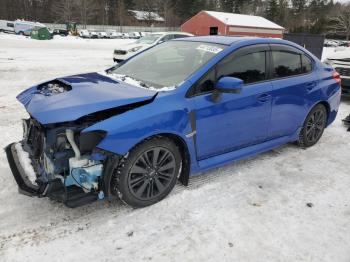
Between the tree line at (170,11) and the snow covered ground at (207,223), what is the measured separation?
66642 millimetres

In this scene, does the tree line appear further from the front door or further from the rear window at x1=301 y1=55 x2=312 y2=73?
the front door

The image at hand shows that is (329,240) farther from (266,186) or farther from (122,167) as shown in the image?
(122,167)

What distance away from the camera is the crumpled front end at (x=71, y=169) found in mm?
3085

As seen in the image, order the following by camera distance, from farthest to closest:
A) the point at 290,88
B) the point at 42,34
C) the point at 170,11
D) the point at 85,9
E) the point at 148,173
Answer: the point at 170,11 → the point at 85,9 → the point at 42,34 → the point at 290,88 → the point at 148,173

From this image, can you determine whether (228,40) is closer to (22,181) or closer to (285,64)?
(285,64)

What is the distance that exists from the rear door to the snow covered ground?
0.64 m

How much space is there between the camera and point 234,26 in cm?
3938

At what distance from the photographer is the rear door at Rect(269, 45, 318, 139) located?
14.8 feet

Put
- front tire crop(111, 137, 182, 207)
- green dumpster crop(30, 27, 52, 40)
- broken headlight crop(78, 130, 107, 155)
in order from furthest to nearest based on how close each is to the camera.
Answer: green dumpster crop(30, 27, 52, 40)
front tire crop(111, 137, 182, 207)
broken headlight crop(78, 130, 107, 155)

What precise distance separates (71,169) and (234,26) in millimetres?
38960

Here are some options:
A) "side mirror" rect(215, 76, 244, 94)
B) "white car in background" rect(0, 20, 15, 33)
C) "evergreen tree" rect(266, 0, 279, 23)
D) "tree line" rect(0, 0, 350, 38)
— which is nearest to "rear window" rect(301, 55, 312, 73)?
"side mirror" rect(215, 76, 244, 94)

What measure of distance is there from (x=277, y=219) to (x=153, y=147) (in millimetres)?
1416

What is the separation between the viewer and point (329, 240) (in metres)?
3.19

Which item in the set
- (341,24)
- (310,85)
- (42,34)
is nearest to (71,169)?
(310,85)
